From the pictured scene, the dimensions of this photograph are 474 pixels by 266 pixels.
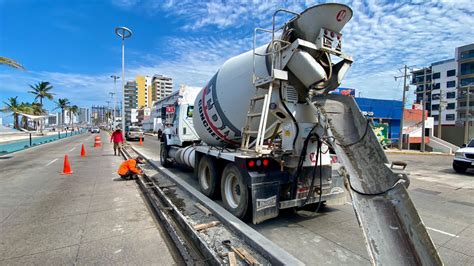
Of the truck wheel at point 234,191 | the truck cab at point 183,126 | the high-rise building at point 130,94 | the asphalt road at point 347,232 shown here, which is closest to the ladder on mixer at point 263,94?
the truck wheel at point 234,191

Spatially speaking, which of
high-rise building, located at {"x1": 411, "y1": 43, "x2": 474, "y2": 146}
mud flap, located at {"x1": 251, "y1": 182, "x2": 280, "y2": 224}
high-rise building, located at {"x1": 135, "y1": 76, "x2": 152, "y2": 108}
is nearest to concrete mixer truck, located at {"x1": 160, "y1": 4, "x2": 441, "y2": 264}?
mud flap, located at {"x1": 251, "y1": 182, "x2": 280, "y2": 224}

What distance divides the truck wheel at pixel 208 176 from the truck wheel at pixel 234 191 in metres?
0.48

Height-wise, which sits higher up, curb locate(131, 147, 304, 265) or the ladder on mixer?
the ladder on mixer

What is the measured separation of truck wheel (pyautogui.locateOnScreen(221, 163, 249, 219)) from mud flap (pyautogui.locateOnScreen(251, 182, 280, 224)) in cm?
25

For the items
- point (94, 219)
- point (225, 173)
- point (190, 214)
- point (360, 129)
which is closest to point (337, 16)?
point (360, 129)

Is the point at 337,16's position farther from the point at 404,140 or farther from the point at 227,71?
the point at 404,140

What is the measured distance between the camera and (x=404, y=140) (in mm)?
36125

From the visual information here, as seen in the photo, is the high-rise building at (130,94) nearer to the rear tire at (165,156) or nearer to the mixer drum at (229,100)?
the rear tire at (165,156)

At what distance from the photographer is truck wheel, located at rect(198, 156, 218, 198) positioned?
5.89m

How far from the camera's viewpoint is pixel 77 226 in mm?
4703

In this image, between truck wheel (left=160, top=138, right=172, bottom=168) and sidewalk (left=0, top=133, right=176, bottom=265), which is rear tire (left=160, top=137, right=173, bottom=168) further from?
sidewalk (left=0, top=133, right=176, bottom=265)

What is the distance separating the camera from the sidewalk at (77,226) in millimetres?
3611

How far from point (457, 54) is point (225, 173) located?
274ft

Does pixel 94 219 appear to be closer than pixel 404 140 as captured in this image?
Yes
